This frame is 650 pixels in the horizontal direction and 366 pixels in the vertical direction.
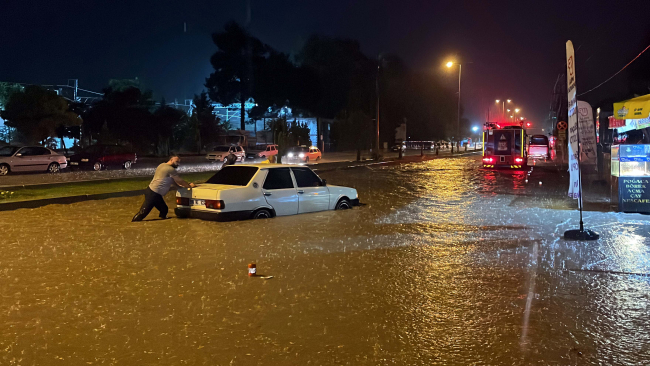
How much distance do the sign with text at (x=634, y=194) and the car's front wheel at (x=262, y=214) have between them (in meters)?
8.48

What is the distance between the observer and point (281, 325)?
577 centimetres

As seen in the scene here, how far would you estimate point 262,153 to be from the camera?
4591cm

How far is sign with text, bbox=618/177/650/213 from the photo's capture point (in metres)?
13.9

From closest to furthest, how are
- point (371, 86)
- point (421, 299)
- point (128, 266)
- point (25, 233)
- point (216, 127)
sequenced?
point (421, 299) < point (128, 266) < point (25, 233) < point (216, 127) < point (371, 86)

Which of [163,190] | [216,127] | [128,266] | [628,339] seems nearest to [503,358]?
[628,339]

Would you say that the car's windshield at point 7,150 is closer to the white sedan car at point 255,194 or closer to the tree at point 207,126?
the white sedan car at point 255,194

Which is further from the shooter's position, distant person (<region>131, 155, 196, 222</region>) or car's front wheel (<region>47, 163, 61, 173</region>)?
car's front wheel (<region>47, 163, 61, 173</region>)

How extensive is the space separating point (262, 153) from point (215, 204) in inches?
1332

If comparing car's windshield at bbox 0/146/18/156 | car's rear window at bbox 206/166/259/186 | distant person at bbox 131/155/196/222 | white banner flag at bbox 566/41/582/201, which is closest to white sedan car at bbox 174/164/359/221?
car's rear window at bbox 206/166/259/186

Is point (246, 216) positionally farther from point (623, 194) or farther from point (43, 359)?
point (623, 194)

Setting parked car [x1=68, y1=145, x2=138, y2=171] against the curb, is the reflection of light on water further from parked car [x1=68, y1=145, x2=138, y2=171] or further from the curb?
parked car [x1=68, y1=145, x2=138, y2=171]

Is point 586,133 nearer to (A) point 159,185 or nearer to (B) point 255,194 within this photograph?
(B) point 255,194

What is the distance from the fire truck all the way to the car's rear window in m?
24.3

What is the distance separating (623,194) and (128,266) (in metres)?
11.6
